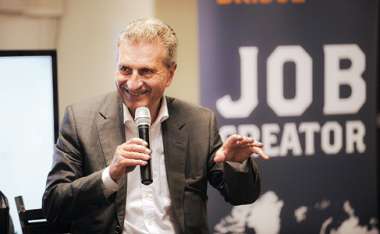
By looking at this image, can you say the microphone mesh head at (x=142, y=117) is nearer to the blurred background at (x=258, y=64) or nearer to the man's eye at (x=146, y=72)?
the man's eye at (x=146, y=72)

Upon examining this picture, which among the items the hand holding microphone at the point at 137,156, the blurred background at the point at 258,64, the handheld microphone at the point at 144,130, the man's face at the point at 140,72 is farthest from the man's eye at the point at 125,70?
the blurred background at the point at 258,64

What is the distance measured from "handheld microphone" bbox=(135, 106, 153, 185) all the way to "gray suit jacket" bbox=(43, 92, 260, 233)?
0.80ft

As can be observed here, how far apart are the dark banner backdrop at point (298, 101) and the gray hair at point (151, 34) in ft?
3.59

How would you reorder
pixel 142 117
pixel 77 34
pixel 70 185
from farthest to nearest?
pixel 77 34, pixel 70 185, pixel 142 117

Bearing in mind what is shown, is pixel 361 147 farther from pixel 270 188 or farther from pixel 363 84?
pixel 270 188

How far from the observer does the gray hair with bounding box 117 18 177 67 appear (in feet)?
6.53

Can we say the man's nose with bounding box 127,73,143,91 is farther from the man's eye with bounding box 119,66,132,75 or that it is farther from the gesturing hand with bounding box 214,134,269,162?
the gesturing hand with bounding box 214,134,269,162

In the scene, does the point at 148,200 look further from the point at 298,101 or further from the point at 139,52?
the point at 298,101

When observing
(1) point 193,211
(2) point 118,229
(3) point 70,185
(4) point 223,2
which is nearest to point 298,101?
(4) point 223,2

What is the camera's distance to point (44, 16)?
303cm

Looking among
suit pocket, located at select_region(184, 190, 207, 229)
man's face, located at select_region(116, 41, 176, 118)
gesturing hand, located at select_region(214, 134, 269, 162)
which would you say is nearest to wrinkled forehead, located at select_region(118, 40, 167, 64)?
man's face, located at select_region(116, 41, 176, 118)

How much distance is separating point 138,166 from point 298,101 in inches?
59.9

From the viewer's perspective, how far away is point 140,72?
1991 mm

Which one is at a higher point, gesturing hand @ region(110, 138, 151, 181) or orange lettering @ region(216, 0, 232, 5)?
orange lettering @ region(216, 0, 232, 5)
